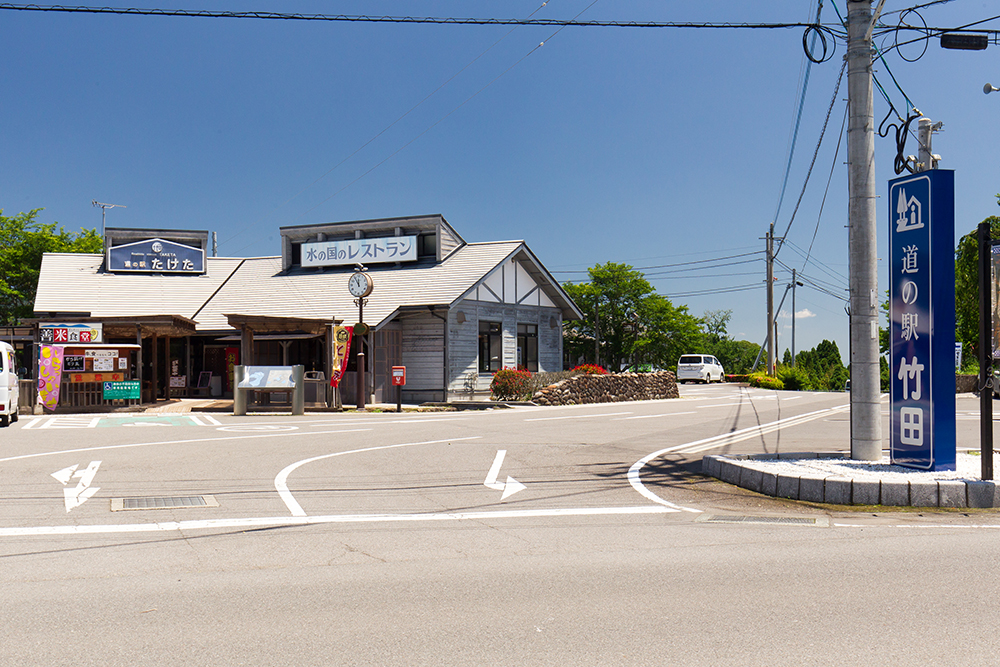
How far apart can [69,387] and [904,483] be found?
2239cm

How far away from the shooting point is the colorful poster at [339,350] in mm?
23547

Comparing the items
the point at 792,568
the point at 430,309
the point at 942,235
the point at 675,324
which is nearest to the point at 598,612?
the point at 792,568

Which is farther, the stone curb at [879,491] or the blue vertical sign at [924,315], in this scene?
the blue vertical sign at [924,315]

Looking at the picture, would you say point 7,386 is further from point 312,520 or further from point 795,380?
point 795,380

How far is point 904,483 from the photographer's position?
798 cm

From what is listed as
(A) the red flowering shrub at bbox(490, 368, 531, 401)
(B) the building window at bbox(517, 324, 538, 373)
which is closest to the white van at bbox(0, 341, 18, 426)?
(A) the red flowering shrub at bbox(490, 368, 531, 401)

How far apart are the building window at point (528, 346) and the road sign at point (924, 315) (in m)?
22.3

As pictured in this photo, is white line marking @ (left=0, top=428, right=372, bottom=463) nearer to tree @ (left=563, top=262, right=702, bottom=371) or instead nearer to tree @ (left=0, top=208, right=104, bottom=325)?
tree @ (left=0, top=208, right=104, bottom=325)

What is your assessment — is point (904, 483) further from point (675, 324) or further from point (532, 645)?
point (675, 324)

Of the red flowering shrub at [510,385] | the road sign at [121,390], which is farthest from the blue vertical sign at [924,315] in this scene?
the road sign at [121,390]

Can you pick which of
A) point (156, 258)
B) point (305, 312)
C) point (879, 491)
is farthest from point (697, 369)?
point (879, 491)

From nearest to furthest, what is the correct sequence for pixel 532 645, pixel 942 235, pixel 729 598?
1. pixel 532 645
2. pixel 729 598
3. pixel 942 235

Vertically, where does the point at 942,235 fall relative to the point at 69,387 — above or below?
above

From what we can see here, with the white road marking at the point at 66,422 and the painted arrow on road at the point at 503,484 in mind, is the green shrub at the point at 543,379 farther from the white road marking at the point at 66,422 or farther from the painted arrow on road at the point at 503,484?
the painted arrow on road at the point at 503,484
